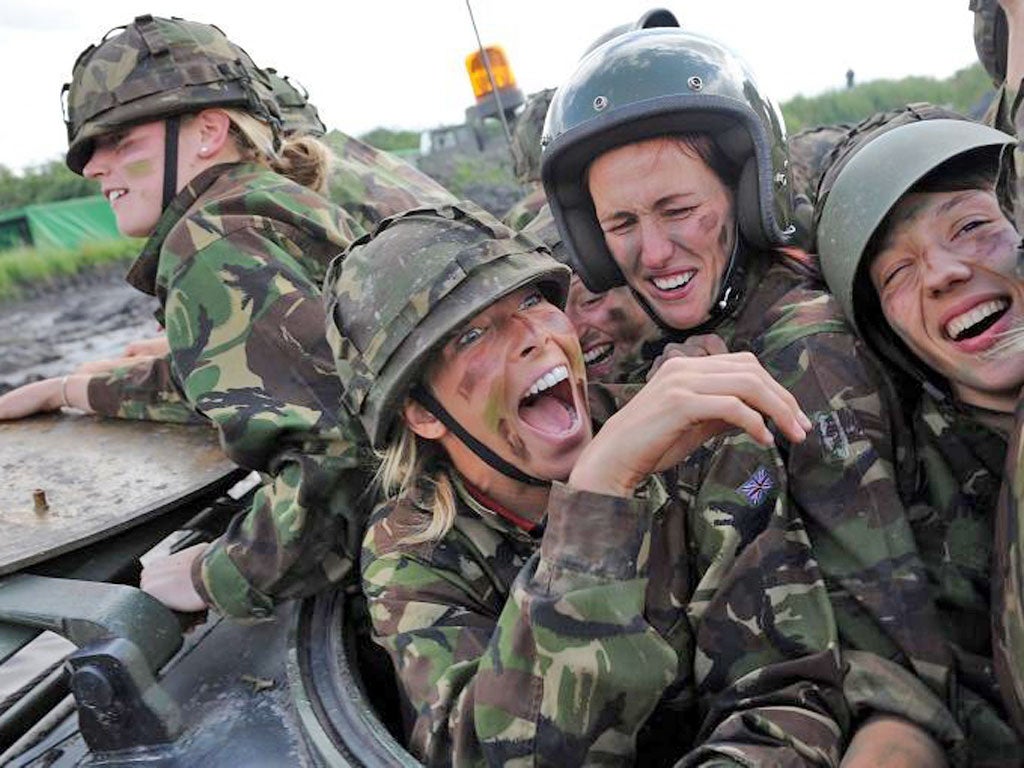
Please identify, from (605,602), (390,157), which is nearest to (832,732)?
(605,602)

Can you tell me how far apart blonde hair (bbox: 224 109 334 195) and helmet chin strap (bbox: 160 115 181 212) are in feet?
0.59

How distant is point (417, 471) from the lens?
2434 mm

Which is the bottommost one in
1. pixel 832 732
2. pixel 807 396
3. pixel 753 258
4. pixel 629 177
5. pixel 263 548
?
pixel 832 732

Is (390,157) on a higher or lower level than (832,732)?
higher

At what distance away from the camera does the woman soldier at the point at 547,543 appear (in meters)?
1.84

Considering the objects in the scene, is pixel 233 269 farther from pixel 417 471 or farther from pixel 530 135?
pixel 530 135

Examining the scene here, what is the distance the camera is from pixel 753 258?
2.62 m

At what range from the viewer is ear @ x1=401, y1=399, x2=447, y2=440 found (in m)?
2.38

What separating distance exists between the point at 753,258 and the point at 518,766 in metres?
1.31

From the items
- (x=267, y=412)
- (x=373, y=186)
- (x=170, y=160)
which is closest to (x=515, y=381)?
(x=267, y=412)

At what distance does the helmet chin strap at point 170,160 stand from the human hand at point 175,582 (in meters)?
1.09

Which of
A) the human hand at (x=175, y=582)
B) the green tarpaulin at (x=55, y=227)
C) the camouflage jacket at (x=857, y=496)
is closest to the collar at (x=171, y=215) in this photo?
the human hand at (x=175, y=582)

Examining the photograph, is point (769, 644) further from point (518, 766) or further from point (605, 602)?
point (518, 766)

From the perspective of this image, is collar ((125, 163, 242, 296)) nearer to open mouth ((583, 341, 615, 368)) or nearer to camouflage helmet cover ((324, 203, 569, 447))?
camouflage helmet cover ((324, 203, 569, 447))
